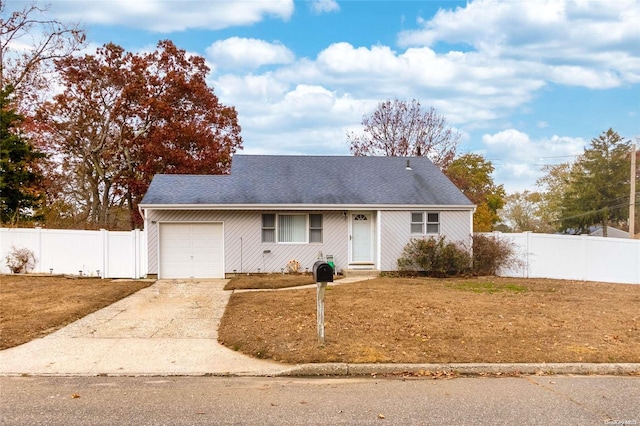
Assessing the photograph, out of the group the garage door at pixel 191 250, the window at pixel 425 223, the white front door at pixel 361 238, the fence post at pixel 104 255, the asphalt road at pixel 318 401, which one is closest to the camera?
the asphalt road at pixel 318 401

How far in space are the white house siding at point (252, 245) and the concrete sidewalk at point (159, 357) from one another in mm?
7844

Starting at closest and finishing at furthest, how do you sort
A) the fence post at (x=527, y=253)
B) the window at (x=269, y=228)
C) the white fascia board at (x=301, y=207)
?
the white fascia board at (x=301, y=207) < the window at (x=269, y=228) < the fence post at (x=527, y=253)

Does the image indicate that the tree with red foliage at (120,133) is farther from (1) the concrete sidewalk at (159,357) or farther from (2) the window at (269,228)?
(1) the concrete sidewalk at (159,357)

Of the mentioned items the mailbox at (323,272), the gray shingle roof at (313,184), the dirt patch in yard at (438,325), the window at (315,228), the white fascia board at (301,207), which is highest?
the gray shingle roof at (313,184)

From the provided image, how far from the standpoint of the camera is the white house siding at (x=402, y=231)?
19.3 m

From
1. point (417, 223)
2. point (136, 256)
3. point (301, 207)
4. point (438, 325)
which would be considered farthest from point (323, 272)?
point (417, 223)

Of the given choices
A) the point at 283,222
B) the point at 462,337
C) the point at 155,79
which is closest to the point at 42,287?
the point at 283,222

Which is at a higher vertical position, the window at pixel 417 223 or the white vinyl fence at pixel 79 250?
the window at pixel 417 223

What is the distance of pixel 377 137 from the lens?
40375 millimetres

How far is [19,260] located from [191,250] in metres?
5.63

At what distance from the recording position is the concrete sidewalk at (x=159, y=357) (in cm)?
696

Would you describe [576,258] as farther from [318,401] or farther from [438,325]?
[318,401]

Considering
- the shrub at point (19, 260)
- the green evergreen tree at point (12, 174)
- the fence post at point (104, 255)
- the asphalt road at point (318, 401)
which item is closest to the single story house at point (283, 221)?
the fence post at point (104, 255)

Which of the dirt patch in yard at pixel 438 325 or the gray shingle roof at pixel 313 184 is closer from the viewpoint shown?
the dirt patch in yard at pixel 438 325
